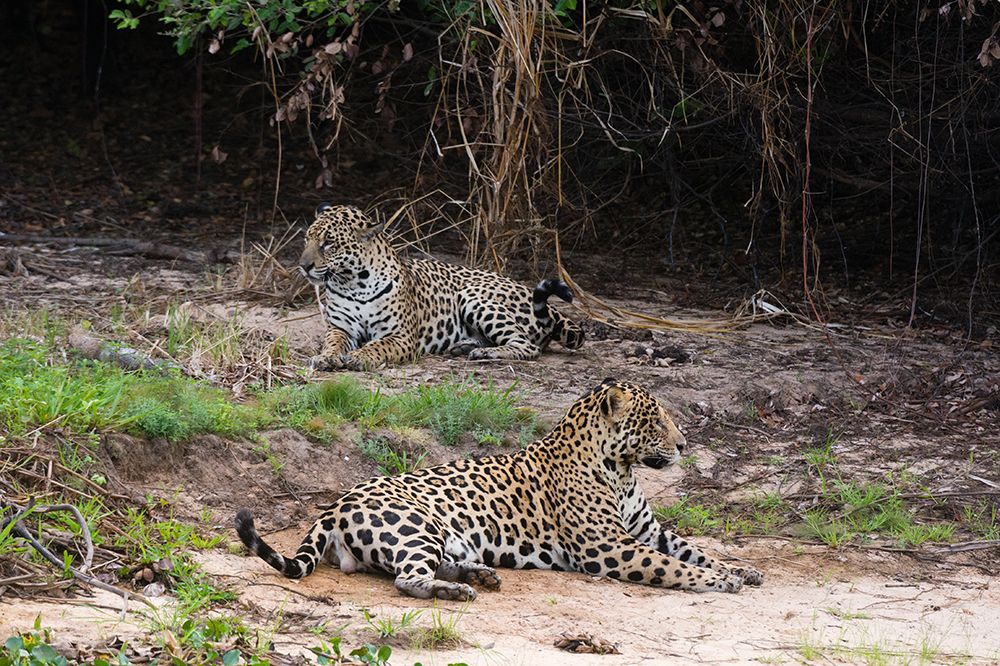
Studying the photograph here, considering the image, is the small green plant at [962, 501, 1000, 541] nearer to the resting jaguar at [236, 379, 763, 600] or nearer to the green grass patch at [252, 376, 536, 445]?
the resting jaguar at [236, 379, 763, 600]

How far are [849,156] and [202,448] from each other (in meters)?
8.64

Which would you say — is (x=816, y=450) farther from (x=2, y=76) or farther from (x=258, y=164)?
(x=2, y=76)

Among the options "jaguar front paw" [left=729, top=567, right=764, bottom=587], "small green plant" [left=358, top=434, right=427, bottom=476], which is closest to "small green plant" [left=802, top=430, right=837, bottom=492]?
"jaguar front paw" [left=729, top=567, right=764, bottom=587]

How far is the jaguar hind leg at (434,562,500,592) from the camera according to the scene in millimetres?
6098

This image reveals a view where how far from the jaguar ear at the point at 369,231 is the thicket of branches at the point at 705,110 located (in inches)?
27.0

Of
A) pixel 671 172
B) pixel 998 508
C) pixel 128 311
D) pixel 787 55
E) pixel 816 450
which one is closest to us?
pixel 998 508

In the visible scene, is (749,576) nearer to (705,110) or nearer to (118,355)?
(118,355)

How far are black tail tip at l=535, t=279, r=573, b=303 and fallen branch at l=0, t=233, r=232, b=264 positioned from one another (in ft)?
11.8

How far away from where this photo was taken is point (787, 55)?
443 inches

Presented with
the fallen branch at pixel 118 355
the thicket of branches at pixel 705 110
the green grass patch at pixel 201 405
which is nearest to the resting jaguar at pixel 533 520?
the green grass patch at pixel 201 405

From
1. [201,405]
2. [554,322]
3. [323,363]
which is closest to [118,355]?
[201,405]

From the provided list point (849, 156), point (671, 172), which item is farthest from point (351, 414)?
point (849, 156)

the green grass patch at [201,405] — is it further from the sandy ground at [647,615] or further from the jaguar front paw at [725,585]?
the jaguar front paw at [725,585]

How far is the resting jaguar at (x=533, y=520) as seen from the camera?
609 cm
